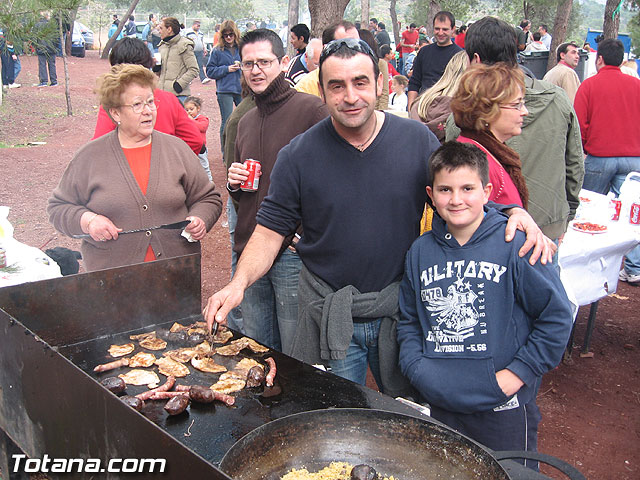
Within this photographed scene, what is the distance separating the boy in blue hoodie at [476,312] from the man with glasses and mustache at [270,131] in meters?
1.11

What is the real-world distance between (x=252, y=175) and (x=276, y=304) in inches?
32.2

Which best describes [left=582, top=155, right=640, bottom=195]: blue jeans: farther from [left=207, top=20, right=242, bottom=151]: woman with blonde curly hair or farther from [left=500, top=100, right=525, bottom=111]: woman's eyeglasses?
[left=207, top=20, right=242, bottom=151]: woman with blonde curly hair

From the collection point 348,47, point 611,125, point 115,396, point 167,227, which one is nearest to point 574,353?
point 611,125

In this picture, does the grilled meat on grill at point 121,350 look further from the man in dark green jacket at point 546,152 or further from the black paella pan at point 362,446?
the man in dark green jacket at point 546,152

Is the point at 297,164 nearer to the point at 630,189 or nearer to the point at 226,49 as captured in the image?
the point at 630,189

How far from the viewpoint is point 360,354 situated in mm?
3010

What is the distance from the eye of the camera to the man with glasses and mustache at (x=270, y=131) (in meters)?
3.77

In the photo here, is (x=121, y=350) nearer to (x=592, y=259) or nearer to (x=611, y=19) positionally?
(x=592, y=259)

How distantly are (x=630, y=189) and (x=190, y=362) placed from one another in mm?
4132

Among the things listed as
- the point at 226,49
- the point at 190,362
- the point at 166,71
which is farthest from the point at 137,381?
the point at 226,49

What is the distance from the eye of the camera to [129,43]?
4715 mm

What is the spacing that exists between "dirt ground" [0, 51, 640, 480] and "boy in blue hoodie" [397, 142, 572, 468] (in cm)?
159

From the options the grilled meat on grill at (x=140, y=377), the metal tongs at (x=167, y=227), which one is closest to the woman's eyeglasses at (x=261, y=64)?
the metal tongs at (x=167, y=227)

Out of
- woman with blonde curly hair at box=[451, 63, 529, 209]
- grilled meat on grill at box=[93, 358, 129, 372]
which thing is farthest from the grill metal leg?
grilled meat on grill at box=[93, 358, 129, 372]
